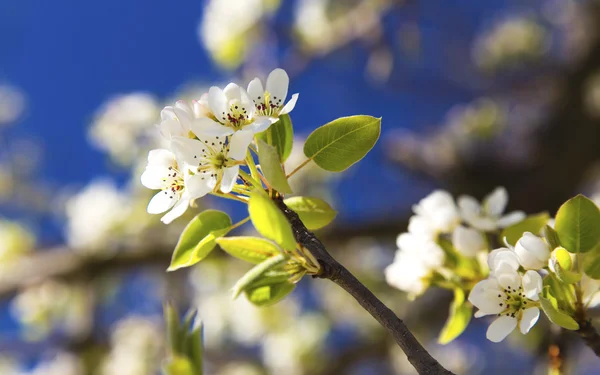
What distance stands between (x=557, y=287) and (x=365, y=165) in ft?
10.6

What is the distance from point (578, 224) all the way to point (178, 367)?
0.42 meters

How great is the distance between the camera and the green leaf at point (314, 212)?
56 cm

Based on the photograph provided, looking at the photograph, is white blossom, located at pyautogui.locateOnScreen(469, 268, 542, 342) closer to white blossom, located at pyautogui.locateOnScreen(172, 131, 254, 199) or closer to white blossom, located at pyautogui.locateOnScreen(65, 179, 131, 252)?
white blossom, located at pyautogui.locateOnScreen(172, 131, 254, 199)

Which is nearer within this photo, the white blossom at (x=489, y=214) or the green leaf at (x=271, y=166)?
the green leaf at (x=271, y=166)

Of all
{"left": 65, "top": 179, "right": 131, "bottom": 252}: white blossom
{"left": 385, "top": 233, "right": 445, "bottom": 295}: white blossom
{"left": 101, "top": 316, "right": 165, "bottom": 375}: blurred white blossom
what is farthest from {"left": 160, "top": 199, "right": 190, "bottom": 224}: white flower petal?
{"left": 101, "top": 316, "right": 165, "bottom": 375}: blurred white blossom

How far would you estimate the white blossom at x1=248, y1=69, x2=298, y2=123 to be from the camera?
0.57m

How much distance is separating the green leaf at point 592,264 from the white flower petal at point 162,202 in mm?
420

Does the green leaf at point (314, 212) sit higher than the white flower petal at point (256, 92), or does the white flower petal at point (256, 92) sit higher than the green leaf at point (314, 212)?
the white flower petal at point (256, 92)

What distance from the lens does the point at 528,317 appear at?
54 cm

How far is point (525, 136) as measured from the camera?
3137mm

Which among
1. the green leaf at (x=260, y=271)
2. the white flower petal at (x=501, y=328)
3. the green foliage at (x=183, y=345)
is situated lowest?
the white flower petal at (x=501, y=328)

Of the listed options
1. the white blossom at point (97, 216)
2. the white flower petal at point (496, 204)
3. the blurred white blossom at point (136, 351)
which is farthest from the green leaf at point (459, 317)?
the blurred white blossom at point (136, 351)

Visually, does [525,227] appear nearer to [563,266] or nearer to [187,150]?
[563,266]

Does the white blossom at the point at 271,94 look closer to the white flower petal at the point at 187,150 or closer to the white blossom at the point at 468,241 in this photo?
the white flower petal at the point at 187,150
